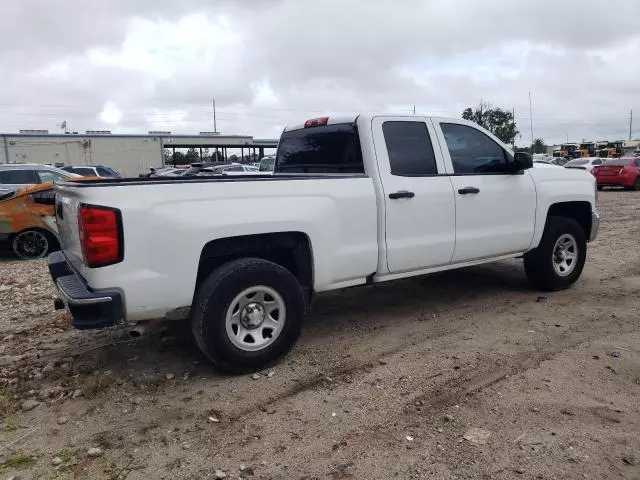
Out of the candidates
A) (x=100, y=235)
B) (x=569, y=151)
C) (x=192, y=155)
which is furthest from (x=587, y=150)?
(x=100, y=235)

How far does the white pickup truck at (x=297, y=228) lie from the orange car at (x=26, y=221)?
532cm

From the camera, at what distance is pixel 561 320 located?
16.9 ft

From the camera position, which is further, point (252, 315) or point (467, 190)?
point (467, 190)

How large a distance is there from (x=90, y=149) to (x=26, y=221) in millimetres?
49349

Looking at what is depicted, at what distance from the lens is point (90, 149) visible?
54.1 metres

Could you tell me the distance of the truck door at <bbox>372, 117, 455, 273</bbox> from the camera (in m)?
4.61

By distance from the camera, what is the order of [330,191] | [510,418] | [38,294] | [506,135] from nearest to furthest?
1. [510,418]
2. [330,191]
3. [38,294]
4. [506,135]

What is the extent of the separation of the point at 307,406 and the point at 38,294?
15.6 feet

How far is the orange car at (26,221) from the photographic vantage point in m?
9.00

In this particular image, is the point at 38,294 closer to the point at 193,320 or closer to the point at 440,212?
the point at 193,320

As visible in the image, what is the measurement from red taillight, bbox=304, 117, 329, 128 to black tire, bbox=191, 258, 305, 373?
186 cm

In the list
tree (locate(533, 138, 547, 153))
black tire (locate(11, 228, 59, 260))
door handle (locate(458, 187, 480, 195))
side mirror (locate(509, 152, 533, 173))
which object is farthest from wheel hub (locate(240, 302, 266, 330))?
tree (locate(533, 138, 547, 153))

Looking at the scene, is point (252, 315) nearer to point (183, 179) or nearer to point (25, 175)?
point (183, 179)

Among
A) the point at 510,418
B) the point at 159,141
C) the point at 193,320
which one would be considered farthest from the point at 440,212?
the point at 159,141
